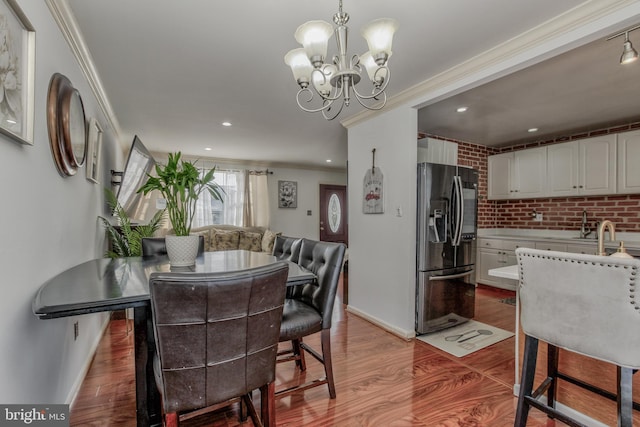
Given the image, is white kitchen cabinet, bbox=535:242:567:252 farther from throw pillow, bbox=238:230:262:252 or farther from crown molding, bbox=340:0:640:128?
throw pillow, bbox=238:230:262:252

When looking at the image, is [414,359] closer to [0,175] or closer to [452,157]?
[452,157]

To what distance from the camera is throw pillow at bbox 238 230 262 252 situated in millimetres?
5562

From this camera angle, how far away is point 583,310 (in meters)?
1.25

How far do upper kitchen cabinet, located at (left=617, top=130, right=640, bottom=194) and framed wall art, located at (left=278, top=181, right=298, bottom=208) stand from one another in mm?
5287

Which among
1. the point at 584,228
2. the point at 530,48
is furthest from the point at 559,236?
the point at 530,48

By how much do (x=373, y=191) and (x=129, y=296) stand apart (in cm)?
250

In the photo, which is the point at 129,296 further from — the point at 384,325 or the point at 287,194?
the point at 287,194

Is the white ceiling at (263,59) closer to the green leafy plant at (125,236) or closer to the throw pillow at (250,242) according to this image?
the green leafy plant at (125,236)

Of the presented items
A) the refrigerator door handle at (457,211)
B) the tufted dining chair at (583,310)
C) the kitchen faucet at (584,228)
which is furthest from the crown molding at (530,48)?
the kitchen faucet at (584,228)

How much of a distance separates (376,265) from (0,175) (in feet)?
9.28

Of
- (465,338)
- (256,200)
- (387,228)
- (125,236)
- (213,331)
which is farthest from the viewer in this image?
(256,200)

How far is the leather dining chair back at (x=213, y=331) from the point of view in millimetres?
984

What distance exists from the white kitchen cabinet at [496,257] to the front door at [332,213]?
3412mm

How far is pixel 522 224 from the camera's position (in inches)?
185
